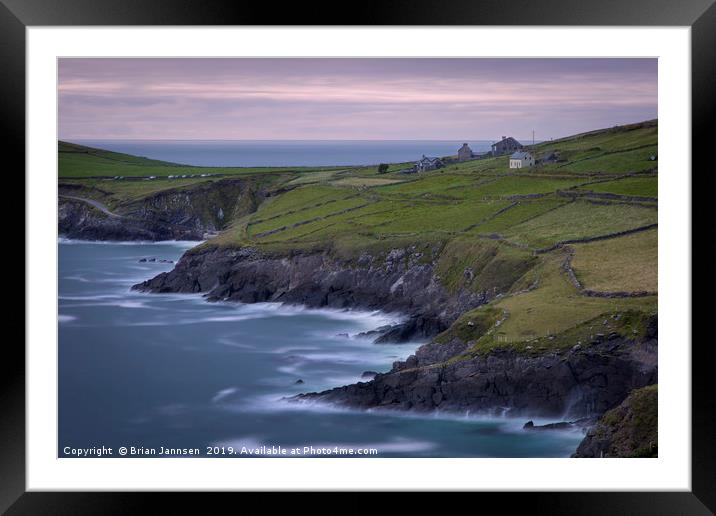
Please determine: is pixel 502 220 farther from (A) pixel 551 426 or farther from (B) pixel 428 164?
(A) pixel 551 426

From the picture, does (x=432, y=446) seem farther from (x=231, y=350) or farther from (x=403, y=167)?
(x=403, y=167)

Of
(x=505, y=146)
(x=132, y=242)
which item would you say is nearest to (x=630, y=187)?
(x=505, y=146)

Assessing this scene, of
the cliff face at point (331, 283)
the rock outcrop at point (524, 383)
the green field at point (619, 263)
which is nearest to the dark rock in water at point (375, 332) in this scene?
the cliff face at point (331, 283)

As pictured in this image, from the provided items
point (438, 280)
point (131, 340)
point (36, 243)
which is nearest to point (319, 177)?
point (438, 280)

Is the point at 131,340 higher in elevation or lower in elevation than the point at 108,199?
lower

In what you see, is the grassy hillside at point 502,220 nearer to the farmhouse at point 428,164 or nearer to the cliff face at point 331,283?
the cliff face at point 331,283

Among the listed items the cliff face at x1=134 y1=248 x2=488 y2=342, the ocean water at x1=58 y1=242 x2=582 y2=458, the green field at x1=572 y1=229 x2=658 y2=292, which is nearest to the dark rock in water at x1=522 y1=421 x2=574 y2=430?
the ocean water at x1=58 y1=242 x2=582 y2=458
